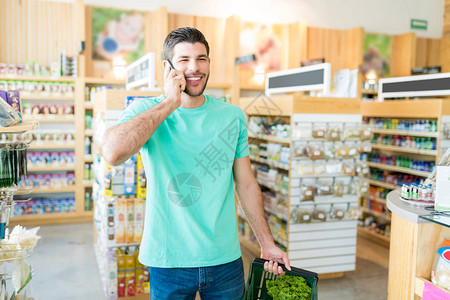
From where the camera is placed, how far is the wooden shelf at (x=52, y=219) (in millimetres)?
6680

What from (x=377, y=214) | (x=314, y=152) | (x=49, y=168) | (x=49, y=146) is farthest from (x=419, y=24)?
(x=49, y=168)

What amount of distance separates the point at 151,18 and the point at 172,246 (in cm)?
646

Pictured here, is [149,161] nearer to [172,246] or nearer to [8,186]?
[172,246]

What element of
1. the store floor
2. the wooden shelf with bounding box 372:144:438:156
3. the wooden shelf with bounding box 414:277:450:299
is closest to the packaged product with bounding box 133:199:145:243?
the store floor

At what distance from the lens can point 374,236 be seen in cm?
630

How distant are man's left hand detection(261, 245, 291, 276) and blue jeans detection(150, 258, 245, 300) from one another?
152mm

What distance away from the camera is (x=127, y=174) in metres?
3.77

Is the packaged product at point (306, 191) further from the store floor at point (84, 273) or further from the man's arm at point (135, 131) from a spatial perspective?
the man's arm at point (135, 131)

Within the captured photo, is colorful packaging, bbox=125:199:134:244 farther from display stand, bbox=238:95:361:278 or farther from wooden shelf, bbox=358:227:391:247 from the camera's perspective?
wooden shelf, bbox=358:227:391:247

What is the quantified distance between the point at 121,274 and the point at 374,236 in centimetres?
397

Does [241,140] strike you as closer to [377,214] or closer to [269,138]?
[269,138]

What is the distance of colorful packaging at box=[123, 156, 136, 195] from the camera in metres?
3.76

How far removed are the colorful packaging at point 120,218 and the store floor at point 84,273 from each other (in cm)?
85

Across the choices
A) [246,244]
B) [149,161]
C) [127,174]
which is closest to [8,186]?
[149,161]
